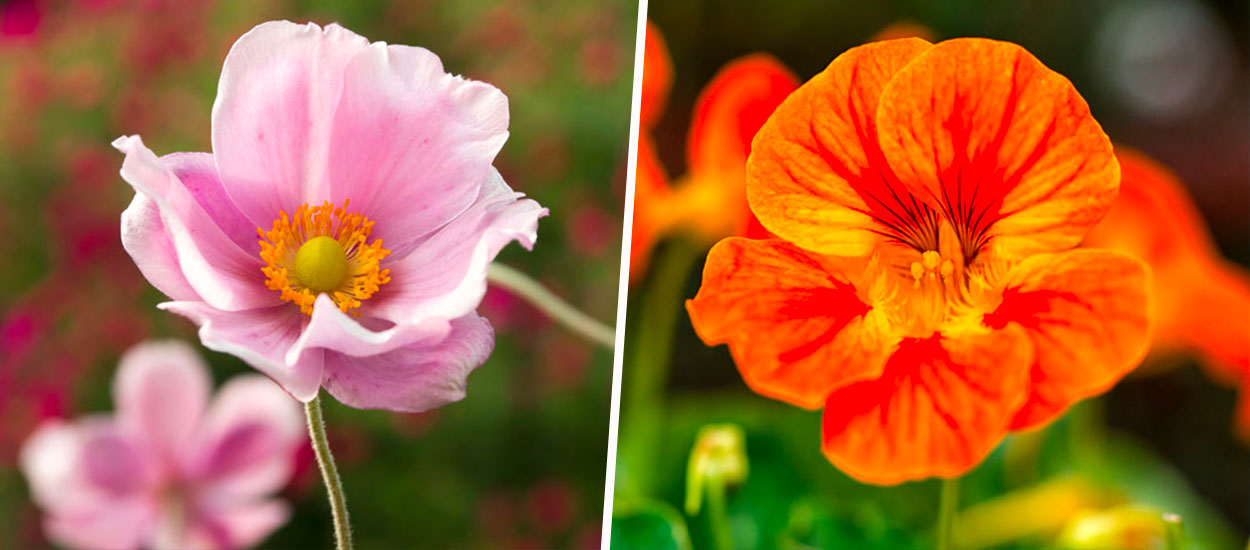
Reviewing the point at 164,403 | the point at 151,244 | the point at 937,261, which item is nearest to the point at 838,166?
the point at 937,261

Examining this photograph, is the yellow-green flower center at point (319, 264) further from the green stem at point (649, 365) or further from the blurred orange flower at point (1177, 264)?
the blurred orange flower at point (1177, 264)

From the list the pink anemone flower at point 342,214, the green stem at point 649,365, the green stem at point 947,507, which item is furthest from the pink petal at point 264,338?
the green stem at point 947,507

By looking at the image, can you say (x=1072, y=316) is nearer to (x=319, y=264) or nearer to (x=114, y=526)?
(x=319, y=264)

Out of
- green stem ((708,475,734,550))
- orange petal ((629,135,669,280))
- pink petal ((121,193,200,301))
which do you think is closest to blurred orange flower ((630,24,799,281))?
orange petal ((629,135,669,280))

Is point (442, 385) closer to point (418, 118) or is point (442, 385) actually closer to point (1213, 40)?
point (418, 118)

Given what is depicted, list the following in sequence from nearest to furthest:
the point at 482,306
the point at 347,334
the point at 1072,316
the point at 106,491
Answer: the point at 347,334, the point at 1072,316, the point at 106,491, the point at 482,306

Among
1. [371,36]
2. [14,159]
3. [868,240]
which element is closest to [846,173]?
[868,240]

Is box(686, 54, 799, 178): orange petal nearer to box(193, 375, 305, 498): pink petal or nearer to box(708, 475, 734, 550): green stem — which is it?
box(708, 475, 734, 550): green stem
